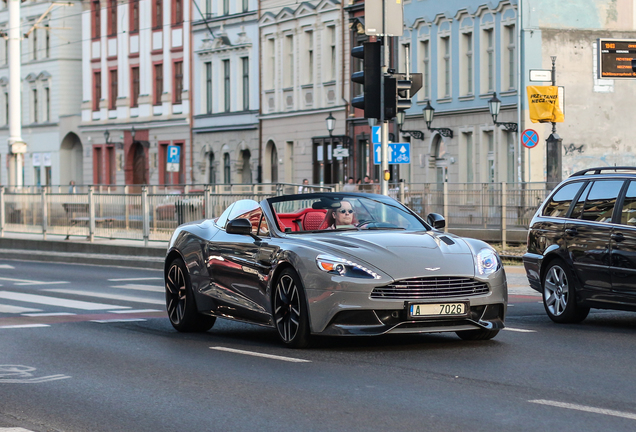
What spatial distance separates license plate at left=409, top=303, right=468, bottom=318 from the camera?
34.8ft

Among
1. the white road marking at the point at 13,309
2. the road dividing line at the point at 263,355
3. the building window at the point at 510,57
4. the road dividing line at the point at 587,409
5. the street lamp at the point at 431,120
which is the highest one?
the building window at the point at 510,57

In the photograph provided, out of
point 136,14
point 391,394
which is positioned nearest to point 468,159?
point 136,14

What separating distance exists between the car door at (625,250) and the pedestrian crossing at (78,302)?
17.7 feet

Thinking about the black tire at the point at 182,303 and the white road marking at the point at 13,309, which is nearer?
the black tire at the point at 182,303

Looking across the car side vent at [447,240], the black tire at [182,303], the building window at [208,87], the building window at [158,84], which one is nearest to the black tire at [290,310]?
the car side vent at [447,240]

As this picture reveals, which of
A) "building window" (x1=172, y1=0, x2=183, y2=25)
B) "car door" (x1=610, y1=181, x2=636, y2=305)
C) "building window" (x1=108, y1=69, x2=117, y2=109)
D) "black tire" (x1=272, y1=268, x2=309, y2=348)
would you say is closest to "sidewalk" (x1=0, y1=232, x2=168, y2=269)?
"car door" (x1=610, y1=181, x2=636, y2=305)

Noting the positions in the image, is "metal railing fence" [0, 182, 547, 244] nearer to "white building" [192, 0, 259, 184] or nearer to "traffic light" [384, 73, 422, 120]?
"traffic light" [384, 73, 422, 120]

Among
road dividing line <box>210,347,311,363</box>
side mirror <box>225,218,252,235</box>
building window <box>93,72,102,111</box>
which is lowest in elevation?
road dividing line <box>210,347,311,363</box>

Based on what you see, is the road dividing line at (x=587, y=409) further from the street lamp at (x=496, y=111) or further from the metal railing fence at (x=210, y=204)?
the street lamp at (x=496, y=111)

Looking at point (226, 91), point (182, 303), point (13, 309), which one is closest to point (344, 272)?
point (182, 303)

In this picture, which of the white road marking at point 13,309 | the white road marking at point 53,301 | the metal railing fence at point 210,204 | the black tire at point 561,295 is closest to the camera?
the black tire at point 561,295

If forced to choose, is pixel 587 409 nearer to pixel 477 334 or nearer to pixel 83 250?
pixel 477 334

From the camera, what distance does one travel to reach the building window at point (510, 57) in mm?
43688

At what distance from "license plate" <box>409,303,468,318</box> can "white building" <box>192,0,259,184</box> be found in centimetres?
4859
